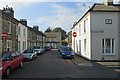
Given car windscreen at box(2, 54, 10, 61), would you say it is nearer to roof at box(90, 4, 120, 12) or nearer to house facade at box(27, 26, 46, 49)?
roof at box(90, 4, 120, 12)

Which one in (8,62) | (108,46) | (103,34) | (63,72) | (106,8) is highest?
(106,8)

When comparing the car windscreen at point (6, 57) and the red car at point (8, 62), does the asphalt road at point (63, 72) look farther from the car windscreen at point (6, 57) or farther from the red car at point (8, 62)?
the car windscreen at point (6, 57)

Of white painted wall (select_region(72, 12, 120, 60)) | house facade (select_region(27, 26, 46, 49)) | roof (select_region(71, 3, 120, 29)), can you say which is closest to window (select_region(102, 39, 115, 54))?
white painted wall (select_region(72, 12, 120, 60))

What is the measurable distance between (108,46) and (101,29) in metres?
2.06

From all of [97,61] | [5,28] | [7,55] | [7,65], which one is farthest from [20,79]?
[5,28]

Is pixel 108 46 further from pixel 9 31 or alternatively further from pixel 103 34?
pixel 9 31

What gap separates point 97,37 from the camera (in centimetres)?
2450

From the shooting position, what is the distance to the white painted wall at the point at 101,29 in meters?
24.4

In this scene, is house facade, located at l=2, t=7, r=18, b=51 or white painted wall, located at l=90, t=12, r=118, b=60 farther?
house facade, located at l=2, t=7, r=18, b=51

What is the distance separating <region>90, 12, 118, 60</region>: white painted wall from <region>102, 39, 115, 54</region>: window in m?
0.46

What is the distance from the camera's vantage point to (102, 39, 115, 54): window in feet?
80.9

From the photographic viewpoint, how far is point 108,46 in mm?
24781

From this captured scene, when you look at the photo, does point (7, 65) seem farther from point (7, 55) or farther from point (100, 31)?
point (100, 31)

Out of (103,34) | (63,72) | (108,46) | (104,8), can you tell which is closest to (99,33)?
(103,34)
